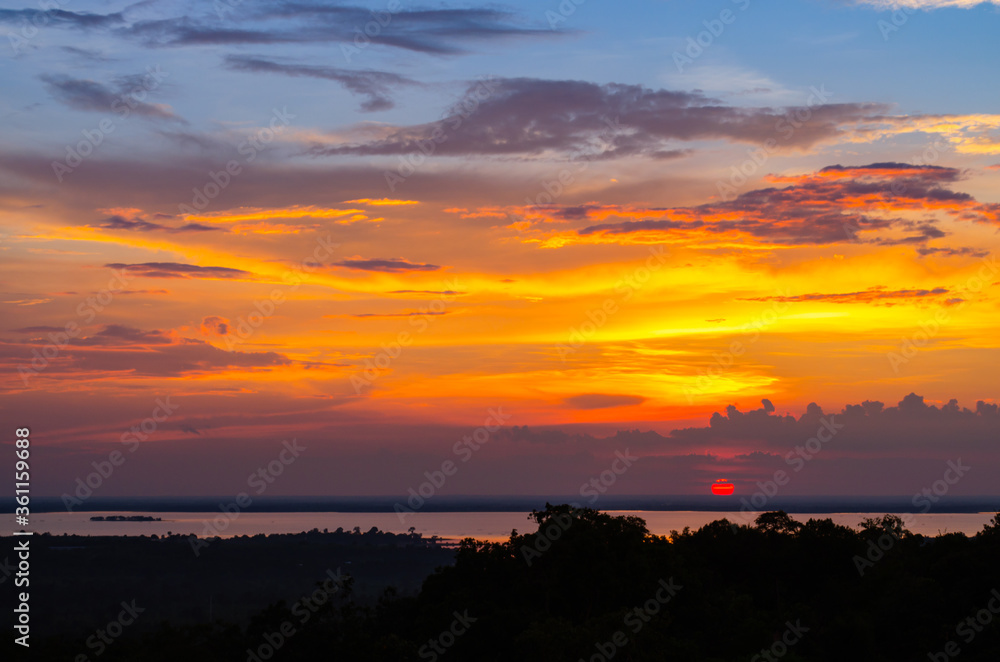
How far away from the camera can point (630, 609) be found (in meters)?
35.7

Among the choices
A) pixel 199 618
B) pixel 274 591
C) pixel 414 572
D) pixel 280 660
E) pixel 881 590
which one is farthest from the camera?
pixel 414 572

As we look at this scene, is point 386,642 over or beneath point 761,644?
over

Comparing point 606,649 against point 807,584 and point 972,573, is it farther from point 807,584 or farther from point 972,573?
point 807,584

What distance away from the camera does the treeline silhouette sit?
1240 inches

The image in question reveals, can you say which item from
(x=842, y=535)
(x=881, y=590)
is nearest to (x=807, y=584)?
(x=842, y=535)

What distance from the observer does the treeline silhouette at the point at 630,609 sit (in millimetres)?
31484

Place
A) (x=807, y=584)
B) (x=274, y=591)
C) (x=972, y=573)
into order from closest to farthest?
1. (x=972, y=573)
2. (x=807, y=584)
3. (x=274, y=591)

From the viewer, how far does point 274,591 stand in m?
129

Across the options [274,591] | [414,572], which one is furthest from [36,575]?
[414,572]

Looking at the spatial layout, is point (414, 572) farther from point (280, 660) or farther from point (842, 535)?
point (280, 660)

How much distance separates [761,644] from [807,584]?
23.0 metres

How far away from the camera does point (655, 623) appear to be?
33219mm

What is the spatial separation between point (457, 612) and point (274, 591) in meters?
100

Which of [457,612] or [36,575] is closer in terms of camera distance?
[457,612]
